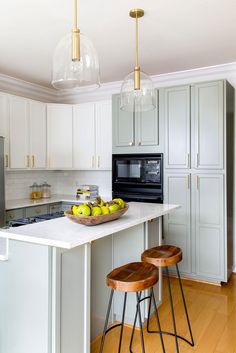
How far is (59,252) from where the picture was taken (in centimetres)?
164

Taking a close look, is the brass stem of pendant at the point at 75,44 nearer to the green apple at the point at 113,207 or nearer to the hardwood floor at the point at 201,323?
the green apple at the point at 113,207

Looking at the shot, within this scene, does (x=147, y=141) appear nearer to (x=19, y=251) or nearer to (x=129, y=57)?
(x=129, y=57)

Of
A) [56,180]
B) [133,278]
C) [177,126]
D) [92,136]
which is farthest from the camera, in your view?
[56,180]

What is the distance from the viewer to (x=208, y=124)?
3502 millimetres

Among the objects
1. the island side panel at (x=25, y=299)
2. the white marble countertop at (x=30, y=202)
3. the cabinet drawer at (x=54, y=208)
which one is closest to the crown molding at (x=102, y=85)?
the white marble countertop at (x=30, y=202)

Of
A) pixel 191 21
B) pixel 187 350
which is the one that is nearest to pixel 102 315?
pixel 187 350

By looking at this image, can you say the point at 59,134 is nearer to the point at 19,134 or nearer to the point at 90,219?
the point at 19,134

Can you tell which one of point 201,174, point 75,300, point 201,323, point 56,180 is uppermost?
point 201,174

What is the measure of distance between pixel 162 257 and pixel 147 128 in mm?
→ 2059

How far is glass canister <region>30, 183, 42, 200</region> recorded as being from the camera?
4617 mm

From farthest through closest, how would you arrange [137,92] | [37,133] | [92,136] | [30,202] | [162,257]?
[92,136]
[37,133]
[30,202]
[137,92]
[162,257]

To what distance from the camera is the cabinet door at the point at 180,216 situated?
3.67 m

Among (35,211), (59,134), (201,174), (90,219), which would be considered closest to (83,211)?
(90,219)

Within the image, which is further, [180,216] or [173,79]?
[173,79]
